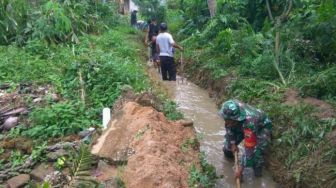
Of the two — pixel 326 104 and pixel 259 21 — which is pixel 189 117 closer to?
pixel 326 104

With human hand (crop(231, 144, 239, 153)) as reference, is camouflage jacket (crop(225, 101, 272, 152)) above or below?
above

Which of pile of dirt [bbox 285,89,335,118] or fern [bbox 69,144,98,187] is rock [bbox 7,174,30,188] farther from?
pile of dirt [bbox 285,89,335,118]

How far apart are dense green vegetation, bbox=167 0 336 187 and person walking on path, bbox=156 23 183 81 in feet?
4.32

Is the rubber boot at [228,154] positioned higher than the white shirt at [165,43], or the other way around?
the white shirt at [165,43]

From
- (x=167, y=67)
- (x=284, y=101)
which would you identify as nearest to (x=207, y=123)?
(x=284, y=101)

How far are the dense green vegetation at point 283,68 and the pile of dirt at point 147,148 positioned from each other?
149 cm

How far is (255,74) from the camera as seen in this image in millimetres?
9125

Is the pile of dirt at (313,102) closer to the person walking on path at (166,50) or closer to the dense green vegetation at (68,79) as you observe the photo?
the dense green vegetation at (68,79)

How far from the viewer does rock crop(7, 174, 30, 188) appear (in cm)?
479

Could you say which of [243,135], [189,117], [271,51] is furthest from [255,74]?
[243,135]

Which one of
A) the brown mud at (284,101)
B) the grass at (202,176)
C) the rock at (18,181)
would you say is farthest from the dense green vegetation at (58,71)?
the brown mud at (284,101)

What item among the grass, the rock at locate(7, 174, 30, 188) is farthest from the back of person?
the rock at locate(7, 174, 30, 188)

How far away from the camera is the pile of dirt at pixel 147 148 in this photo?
14.6 ft

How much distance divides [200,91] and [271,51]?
2.24 m
